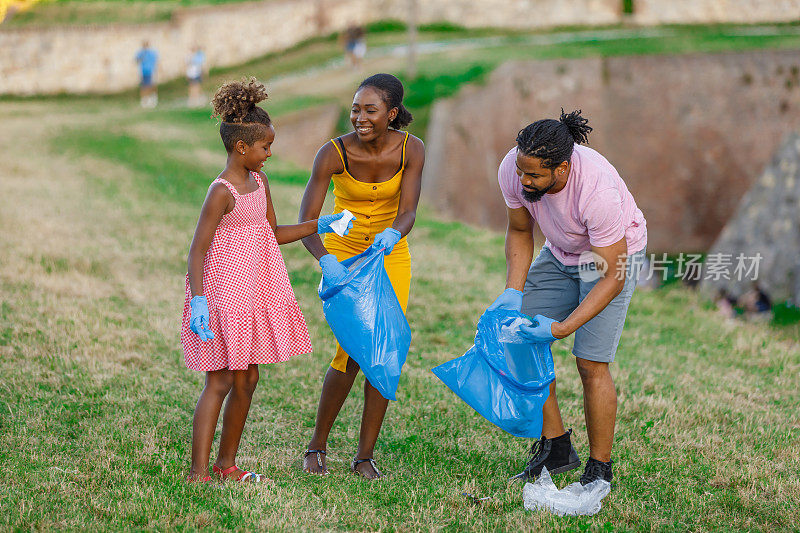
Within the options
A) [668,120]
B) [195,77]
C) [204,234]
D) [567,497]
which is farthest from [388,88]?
[668,120]

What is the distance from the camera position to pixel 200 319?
3.52 meters

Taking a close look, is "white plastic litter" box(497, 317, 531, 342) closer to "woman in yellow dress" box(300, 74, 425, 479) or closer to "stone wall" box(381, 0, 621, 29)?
"woman in yellow dress" box(300, 74, 425, 479)

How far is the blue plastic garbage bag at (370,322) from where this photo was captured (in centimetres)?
376

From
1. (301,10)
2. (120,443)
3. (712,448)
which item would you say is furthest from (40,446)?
(301,10)

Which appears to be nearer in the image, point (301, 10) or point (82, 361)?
point (82, 361)

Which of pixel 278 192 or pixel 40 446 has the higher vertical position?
pixel 278 192

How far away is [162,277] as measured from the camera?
777 cm

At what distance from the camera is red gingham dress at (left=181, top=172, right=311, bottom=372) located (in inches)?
145

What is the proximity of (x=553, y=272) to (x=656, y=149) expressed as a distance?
18.6 m

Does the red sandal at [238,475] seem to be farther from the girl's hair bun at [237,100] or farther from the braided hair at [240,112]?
the girl's hair bun at [237,100]

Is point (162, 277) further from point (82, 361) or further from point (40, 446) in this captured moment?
point (40, 446)

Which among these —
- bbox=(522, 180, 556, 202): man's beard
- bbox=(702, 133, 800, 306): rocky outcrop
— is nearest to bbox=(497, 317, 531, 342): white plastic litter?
bbox=(522, 180, 556, 202): man's beard

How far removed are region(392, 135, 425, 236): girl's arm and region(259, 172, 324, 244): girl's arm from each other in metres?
0.39

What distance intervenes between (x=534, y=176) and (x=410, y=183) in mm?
727
